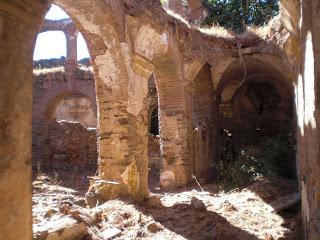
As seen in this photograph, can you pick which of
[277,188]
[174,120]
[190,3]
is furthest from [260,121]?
[277,188]

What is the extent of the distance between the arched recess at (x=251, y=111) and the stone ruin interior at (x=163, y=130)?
0.06 meters

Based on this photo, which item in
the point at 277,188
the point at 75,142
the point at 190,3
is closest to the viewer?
the point at 277,188

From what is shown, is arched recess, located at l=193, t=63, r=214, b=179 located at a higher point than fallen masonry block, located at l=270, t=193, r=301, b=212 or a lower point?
higher

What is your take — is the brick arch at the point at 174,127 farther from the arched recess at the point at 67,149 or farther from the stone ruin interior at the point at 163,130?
the arched recess at the point at 67,149

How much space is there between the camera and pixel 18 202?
1.79 meters

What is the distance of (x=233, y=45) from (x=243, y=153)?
3.17 meters

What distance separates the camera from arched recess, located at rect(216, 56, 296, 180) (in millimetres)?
13617

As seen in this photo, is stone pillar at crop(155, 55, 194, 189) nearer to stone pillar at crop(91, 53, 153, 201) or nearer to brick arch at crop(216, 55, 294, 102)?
brick arch at crop(216, 55, 294, 102)

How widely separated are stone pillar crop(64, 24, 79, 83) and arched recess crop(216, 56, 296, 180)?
6.43 meters

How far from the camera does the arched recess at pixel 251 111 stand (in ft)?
44.7

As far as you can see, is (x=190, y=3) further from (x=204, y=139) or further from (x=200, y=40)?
(x=204, y=139)

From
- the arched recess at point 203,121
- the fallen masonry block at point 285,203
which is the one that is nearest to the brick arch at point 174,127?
the arched recess at point 203,121

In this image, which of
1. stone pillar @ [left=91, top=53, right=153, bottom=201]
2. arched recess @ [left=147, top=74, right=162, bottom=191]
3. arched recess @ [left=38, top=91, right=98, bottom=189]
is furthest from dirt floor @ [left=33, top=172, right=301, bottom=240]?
arched recess @ [left=38, top=91, right=98, bottom=189]

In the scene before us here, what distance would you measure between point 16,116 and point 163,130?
774cm
